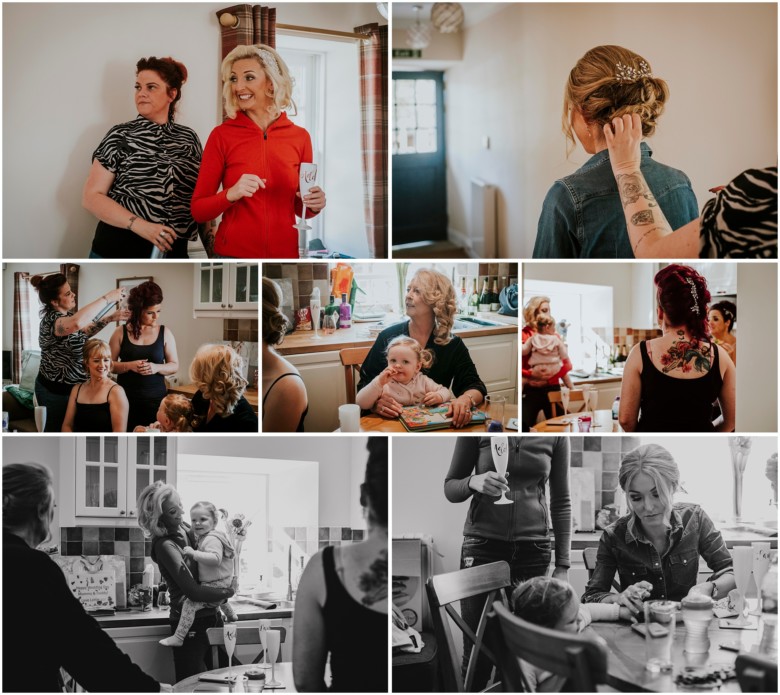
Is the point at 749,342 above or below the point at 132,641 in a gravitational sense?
above

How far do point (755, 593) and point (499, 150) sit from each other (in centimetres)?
152

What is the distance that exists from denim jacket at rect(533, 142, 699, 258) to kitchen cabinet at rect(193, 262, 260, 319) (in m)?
0.84

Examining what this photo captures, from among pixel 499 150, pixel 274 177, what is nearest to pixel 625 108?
pixel 499 150

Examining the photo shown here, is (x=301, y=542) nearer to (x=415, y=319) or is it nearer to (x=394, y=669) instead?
(x=394, y=669)

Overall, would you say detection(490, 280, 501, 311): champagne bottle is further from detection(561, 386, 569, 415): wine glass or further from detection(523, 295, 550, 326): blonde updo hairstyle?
detection(561, 386, 569, 415): wine glass

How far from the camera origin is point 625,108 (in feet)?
8.09

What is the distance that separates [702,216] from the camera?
2496 mm

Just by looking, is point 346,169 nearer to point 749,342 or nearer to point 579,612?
point 749,342

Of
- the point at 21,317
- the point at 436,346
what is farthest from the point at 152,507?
the point at 436,346

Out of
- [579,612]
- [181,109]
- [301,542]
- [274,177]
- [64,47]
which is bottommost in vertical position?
[579,612]

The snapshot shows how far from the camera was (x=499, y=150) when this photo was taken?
8.00 feet

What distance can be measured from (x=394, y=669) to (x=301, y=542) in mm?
470

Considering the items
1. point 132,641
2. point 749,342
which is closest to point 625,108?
point 749,342

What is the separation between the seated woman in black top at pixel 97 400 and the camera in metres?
2.50
